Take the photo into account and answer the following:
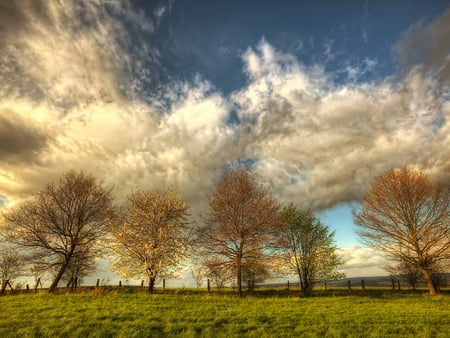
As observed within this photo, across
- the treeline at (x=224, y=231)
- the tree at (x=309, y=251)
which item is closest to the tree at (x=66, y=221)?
the treeline at (x=224, y=231)

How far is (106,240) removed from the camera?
22453 millimetres

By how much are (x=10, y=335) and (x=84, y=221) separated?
17.4 metres

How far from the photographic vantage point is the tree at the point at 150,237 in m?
20.5

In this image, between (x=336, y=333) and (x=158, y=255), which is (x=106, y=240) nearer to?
(x=158, y=255)

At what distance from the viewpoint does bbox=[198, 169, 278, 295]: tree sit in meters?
21.4

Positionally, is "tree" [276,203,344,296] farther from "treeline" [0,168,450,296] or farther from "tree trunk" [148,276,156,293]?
"tree trunk" [148,276,156,293]

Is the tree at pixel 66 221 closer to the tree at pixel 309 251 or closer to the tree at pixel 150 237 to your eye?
the tree at pixel 150 237

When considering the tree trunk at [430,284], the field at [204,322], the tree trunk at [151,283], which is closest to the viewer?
the field at [204,322]

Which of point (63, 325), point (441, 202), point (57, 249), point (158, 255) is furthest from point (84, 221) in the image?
point (441, 202)

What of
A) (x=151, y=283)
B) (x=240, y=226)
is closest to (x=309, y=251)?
(x=240, y=226)

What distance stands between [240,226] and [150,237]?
26.0 feet

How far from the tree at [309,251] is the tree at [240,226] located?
2001 mm

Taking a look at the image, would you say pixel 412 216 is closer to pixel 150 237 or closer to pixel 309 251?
pixel 309 251

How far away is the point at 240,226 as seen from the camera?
861 inches
